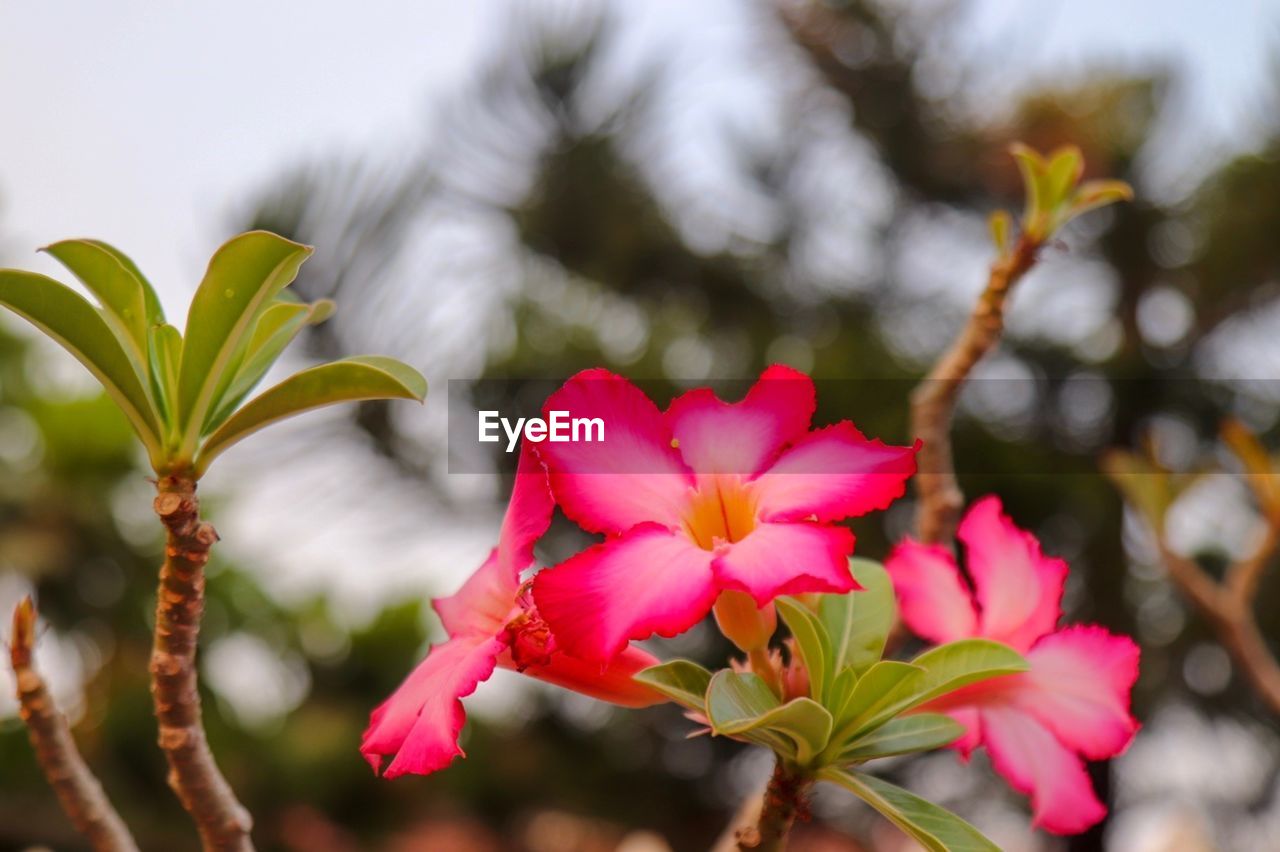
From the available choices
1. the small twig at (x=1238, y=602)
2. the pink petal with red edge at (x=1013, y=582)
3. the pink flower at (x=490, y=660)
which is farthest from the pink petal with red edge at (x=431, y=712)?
the small twig at (x=1238, y=602)

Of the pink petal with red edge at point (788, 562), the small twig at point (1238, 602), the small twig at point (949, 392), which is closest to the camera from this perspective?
the pink petal with red edge at point (788, 562)

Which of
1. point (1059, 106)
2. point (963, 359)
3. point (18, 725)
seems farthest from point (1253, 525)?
point (18, 725)

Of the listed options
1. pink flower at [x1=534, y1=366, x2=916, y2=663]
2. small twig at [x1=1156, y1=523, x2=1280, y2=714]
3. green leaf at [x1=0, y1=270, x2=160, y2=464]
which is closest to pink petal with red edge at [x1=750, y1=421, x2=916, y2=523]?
pink flower at [x1=534, y1=366, x2=916, y2=663]

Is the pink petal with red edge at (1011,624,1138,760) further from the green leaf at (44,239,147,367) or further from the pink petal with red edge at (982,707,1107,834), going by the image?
the green leaf at (44,239,147,367)

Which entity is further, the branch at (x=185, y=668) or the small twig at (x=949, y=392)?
the small twig at (x=949, y=392)

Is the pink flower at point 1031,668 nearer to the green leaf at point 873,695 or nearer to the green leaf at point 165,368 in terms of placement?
the green leaf at point 873,695

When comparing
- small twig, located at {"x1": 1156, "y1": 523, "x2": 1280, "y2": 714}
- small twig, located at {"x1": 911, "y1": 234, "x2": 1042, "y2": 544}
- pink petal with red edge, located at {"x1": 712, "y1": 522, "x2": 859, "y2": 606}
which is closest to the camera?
pink petal with red edge, located at {"x1": 712, "y1": 522, "x2": 859, "y2": 606}

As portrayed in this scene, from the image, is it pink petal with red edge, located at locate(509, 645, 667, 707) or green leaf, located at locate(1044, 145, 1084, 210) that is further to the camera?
green leaf, located at locate(1044, 145, 1084, 210)
